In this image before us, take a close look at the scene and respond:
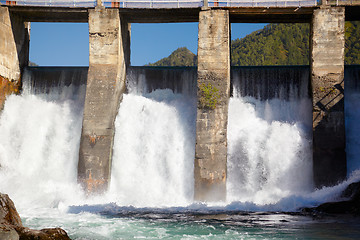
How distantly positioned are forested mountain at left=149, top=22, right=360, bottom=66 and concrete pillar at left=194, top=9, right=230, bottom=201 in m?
35.7

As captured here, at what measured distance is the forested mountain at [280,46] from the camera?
5356cm

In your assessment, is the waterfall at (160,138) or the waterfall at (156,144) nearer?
the waterfall at (160,138)

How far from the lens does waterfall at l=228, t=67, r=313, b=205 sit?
19.6m

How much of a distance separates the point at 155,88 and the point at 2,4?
820cm

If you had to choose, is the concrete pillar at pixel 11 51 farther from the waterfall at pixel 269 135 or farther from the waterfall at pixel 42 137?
the waterfall at pixel 269 135

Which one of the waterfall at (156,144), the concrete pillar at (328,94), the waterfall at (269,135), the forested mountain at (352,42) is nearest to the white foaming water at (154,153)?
the waterfall at (156,144)

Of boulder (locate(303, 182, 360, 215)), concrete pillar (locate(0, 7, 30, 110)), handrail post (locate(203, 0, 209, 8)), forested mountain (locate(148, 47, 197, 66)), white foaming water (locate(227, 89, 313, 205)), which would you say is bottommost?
boulder (locate(303, 182, 360, 215))

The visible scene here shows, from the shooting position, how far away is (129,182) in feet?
66.3

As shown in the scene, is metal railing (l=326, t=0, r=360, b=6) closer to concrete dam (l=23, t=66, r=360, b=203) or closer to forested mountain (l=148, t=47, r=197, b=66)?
concrete dam (l=23, t=66, r=360, b=203)

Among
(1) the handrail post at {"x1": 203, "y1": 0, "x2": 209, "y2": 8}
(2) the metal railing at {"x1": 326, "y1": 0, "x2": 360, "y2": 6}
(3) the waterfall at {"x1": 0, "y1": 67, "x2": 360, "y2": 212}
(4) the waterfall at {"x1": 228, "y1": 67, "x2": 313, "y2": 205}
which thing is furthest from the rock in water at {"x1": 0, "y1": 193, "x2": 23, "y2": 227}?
(2) the metal railing at {"x1": 326, "y1": 0, "x2": 360, "y2": 6}

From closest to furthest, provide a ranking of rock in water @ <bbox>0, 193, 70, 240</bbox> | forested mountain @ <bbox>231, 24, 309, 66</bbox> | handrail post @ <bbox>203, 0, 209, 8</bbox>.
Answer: rock in water @ <bbox>0, 193, 70, 240</bbox> < handrail post @ <bbox>203, 0, 209, 8</bbox> < forested mountain @ <bbox>231, 24, 309, 66</bbox>

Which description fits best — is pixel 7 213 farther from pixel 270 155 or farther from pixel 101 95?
pixel 270 155

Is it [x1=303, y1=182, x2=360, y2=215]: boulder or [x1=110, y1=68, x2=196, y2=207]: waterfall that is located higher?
[x1=110, y1=68, x2=196, y2=207]: waterfall

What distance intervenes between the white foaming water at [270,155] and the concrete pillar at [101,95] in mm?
5358
